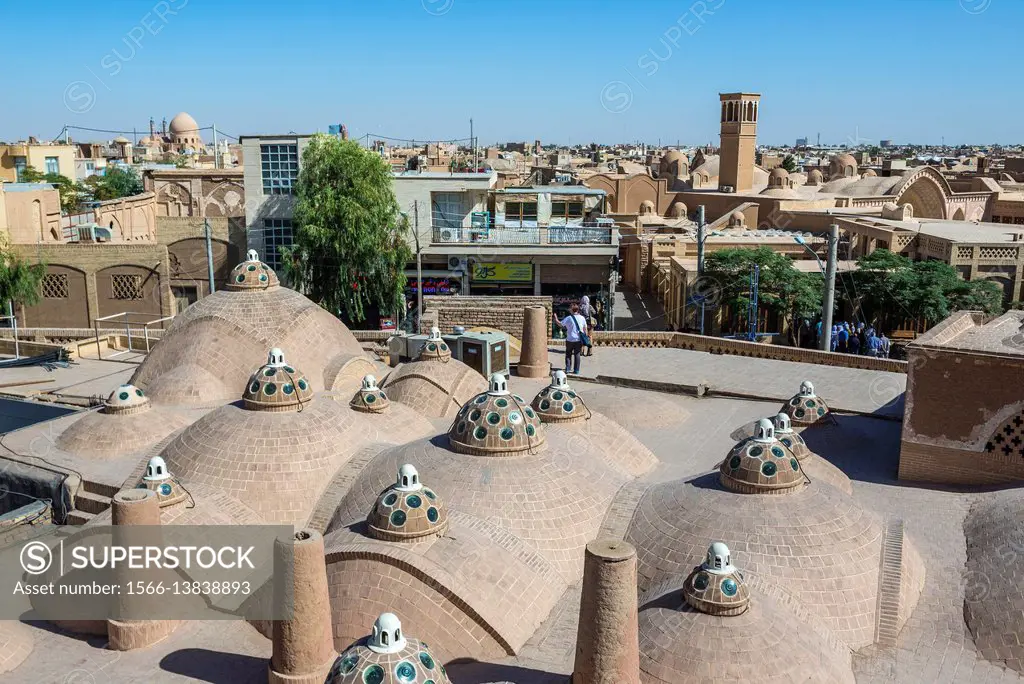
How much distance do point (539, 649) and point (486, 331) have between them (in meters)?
13.5

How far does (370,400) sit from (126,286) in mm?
20125

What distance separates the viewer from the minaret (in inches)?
2108

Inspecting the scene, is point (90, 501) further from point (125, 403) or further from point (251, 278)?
point (251, 278)

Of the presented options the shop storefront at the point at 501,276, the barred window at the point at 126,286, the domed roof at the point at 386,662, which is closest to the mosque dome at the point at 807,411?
the domed roof at the point at 386,662

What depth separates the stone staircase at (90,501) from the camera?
14.4m

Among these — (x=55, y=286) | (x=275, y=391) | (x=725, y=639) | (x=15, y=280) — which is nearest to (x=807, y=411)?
(x=725, y=639)

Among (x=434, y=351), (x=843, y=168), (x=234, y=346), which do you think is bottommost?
(x=434, y=351)

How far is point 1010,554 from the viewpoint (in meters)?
11.6

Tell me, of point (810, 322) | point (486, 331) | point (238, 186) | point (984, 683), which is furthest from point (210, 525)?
point (238, 186)

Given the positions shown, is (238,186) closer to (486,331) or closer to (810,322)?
(486,331)

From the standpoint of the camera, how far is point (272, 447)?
1359 centimetres

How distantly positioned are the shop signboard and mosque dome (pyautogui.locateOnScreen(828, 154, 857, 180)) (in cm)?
4382

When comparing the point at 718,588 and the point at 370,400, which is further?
the point at 370,400

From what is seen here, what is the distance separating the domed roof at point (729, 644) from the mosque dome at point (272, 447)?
5.57 metres
